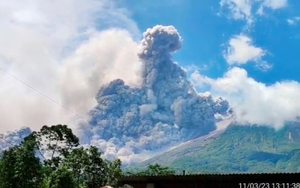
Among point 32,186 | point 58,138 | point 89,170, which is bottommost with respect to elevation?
point 32,186

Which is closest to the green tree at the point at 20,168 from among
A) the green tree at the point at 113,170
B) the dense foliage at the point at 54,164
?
the dense foliage at the point at 54,164

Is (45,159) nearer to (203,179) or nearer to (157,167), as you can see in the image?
(157,167)

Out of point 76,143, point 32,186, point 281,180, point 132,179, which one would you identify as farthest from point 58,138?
point 281,180

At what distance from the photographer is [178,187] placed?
16547mm

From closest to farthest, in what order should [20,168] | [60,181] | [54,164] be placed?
1. [60,181]
2. [20,168]
3. [54,164]

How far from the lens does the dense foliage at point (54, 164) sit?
130 ft

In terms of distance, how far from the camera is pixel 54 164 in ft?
171

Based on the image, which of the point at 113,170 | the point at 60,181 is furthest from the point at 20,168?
the point at 113,170

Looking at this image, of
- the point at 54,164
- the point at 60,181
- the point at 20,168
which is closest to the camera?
the point at 60,181

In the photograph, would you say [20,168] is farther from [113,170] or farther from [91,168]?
[113,170]

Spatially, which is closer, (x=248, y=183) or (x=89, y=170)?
(x=248, y=183)

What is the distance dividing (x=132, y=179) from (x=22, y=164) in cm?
2501

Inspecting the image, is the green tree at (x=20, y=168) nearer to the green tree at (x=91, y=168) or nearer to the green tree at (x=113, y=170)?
the green tree at (x=91, y=168)

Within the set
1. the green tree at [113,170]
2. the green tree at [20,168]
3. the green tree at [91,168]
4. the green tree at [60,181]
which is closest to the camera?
the green tree at [60,181]
